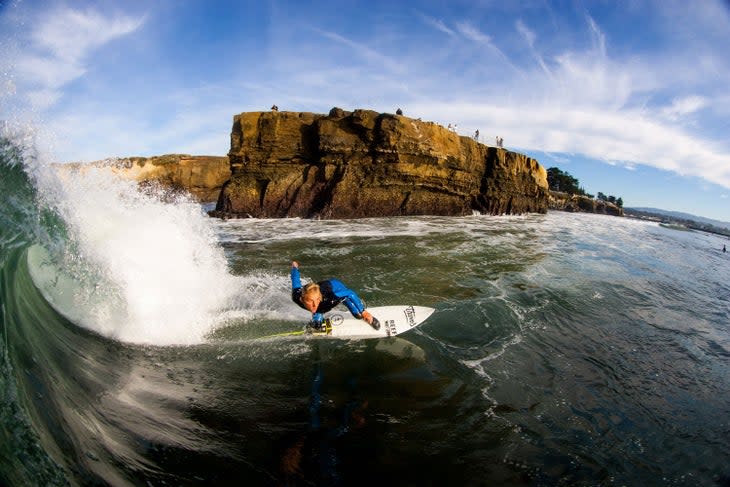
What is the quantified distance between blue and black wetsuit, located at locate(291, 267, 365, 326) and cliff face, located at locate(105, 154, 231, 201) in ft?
149

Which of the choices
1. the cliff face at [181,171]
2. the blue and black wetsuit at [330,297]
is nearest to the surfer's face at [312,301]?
the blue and black wetsuit at [330,297]

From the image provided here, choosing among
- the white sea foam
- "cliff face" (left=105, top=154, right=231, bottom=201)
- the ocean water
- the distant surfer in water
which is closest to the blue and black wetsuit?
the distant surfer in water

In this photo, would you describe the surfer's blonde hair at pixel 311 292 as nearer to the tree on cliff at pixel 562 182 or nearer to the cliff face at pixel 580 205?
the cliff face at pixel 580 205

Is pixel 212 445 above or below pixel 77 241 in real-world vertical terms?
below

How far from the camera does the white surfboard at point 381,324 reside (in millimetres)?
6504

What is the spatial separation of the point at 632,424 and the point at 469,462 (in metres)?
2.40

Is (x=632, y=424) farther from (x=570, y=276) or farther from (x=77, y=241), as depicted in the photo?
(x=77, y=241)

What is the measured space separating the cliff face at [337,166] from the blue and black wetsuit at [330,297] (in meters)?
19.3

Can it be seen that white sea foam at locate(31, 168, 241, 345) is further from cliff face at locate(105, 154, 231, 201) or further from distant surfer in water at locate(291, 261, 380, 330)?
cliff face at locate(105, 154, 231, 201)

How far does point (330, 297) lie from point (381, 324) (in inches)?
43.7

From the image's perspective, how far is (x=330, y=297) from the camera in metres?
6.62

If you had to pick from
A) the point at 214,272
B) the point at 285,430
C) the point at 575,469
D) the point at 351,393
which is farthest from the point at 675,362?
the point at 214,272

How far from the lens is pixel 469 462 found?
3562 mm

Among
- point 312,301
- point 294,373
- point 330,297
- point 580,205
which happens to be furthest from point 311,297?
point 580,205
